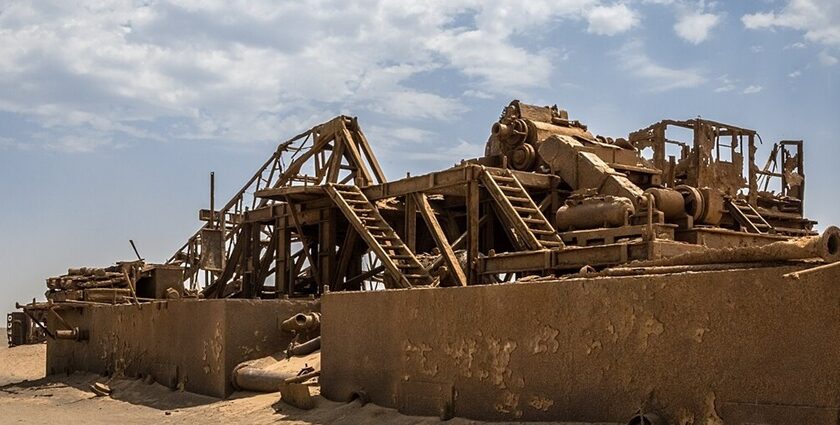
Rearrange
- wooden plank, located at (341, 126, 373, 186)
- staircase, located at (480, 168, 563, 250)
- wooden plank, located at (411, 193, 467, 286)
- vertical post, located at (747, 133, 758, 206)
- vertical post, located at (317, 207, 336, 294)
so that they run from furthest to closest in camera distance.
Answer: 1. vertical post, located at (747, 133, 758, 206)
2. wooden plank, located at (341, 126, 373, 186)
3. vertical post, located at (317, 207, 336, 294)
4. wooden plank, located at (411, 193, 467, 286)
5. staircase, located at (480, 168, 563, 250)

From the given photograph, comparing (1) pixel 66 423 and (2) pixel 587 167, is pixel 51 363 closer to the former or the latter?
(1) pixel 66 423

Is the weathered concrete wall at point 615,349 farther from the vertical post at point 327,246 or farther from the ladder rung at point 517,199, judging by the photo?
the vertical post at point 327,246

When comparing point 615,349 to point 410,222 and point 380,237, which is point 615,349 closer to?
point 380,237

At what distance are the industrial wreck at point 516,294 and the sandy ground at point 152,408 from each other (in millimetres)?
212

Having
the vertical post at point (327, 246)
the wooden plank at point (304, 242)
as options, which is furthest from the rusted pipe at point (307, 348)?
the wooden plank at point (304, 242)

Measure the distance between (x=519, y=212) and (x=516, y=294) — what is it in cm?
986

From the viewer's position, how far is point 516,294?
865cm

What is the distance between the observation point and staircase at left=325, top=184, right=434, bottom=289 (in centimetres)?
1914

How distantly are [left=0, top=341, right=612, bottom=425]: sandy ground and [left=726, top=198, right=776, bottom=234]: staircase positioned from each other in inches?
443

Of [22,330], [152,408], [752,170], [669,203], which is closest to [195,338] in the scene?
[152,408]

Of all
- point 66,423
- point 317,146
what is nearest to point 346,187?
point 317,146

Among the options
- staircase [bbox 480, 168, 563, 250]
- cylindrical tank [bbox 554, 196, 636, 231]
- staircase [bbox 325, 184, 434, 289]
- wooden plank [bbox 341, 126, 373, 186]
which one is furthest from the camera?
wooden plank [bbox 341, 126, 373, 186]

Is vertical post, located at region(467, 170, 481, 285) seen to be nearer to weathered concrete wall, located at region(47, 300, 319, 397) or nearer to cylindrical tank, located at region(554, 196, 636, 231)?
cylindrical tank, located at region(554, 196, 636, 231)

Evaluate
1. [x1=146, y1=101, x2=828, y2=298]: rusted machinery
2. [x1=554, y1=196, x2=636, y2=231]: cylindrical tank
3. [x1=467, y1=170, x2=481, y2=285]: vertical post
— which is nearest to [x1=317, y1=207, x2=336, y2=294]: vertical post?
[x1=146, y1=101, x2=828, y2=298]: rusted machinery
